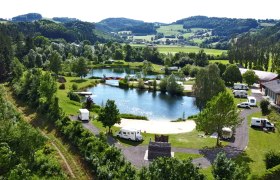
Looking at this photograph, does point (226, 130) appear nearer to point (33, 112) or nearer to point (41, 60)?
point (33, 112)

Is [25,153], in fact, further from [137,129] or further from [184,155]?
[137,129]

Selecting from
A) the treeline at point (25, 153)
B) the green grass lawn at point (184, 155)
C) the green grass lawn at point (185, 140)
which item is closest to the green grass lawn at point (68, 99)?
the green grass lawn at point (185, 140)

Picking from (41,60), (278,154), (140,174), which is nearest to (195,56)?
(41,60)

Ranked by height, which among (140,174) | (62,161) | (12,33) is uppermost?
(12,33)

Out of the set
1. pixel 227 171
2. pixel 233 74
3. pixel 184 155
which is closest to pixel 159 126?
pixel 184 155

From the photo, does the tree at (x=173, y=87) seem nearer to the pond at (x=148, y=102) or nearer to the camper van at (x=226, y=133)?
the pond at (x=148, y=102)

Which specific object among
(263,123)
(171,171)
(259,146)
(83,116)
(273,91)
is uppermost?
(171,171)
